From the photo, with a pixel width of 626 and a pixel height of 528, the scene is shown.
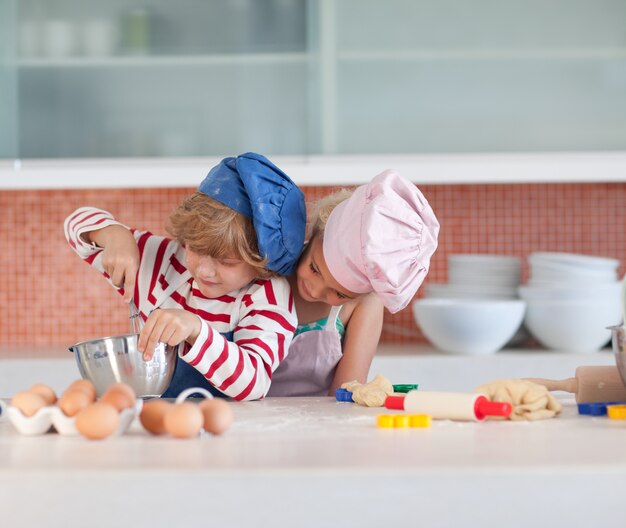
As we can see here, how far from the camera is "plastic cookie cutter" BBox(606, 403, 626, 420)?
3.19 ft

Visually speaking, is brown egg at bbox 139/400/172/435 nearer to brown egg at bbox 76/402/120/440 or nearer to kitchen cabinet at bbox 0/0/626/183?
brown egg at bbox 76/402/120/440

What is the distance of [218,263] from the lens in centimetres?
131

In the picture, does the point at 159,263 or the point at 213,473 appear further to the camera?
the point at 159,263

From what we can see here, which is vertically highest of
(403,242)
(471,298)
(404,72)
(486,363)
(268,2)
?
(268,2)

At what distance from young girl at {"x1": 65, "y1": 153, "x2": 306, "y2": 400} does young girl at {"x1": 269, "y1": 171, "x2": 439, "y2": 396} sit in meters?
0.06

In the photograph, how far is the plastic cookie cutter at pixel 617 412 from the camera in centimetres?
97

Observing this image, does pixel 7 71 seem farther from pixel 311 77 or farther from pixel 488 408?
pixel 488 408

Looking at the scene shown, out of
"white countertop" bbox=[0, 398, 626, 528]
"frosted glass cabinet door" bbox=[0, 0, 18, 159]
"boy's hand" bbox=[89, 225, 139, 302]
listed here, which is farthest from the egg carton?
"frosted glass cabinet door" bbox=[0, 0, 18, 159]

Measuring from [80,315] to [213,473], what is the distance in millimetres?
2184

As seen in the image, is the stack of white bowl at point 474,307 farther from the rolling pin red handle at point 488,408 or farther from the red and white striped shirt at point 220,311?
the rolling pin red handle at point 488,408

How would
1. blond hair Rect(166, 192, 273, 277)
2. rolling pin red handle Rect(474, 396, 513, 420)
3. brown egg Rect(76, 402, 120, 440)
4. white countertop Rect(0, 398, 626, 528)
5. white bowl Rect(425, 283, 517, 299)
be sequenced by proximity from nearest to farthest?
1. white countertop Rect(0, 398, 626, 528)
2. brown egg Rect(76, 402, 120, 440)
3. rolling pin red handle Rect(474, 396, 513, 420)
4. blond hair Rect(166, 192, 273, 277)
5. white bowl Rect(425, 283, 517, 299)

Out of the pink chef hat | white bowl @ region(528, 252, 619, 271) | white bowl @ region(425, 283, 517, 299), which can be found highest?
the pink chef hat

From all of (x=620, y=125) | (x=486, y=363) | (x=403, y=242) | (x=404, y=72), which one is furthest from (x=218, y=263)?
(x=620, y=125)

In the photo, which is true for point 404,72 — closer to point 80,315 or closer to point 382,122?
point 382,122
